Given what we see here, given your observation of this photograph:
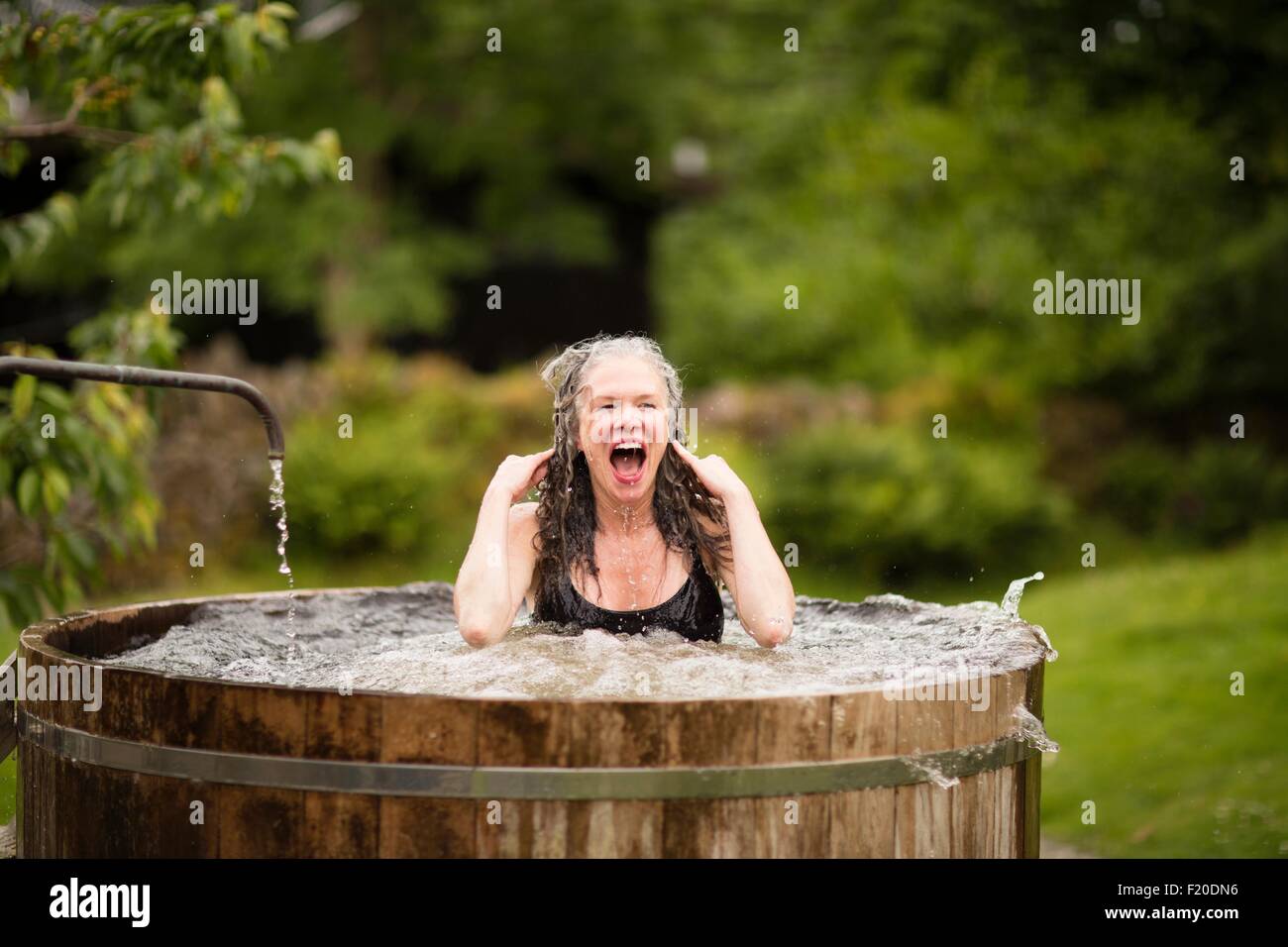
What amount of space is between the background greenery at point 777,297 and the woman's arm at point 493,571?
1.73m

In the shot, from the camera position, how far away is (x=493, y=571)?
3301mm

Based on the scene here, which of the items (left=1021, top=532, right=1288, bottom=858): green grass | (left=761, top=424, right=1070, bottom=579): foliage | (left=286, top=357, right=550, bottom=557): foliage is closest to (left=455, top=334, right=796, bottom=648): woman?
(left=1021, top=532, right=1288, bottom=858): green grass

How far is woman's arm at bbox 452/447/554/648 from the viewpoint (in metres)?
3.26

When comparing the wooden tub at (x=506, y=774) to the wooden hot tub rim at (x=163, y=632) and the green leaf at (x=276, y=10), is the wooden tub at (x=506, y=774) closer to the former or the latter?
the wooden hot tub rim at (x=163, y=632)

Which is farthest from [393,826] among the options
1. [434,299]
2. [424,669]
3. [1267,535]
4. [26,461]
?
[434,299]

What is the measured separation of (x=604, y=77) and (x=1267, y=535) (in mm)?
8913

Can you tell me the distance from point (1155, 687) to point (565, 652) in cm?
548

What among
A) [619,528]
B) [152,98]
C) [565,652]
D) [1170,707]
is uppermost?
[152,98]

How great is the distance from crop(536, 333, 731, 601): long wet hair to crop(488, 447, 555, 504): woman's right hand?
36 millimetres

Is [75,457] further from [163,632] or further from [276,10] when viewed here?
[276,10]

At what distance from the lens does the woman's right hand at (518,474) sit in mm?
3414

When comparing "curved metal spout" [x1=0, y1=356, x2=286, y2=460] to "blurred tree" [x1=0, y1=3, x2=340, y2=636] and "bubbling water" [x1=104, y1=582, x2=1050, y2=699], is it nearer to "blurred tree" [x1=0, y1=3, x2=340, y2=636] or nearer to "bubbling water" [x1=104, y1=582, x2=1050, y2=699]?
"bubbling water" [x1=104, y1=582, x2=1050, y2=699]

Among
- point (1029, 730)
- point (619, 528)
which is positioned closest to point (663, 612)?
point (619, 528)

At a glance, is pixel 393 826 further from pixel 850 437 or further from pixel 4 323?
pixel 4 323
